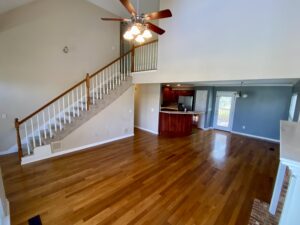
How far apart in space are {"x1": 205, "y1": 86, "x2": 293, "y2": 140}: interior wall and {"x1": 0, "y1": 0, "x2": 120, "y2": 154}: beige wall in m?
6.70

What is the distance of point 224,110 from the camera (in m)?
7.38

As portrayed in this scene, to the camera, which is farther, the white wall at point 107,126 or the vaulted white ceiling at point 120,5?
the vaulted white ceiling at point 120,5

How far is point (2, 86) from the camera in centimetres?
379

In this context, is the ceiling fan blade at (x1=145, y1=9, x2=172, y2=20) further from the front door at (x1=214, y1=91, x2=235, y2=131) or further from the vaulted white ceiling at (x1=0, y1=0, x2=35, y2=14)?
the front door at (x1=214, y1=91, x2=235, y2=131)

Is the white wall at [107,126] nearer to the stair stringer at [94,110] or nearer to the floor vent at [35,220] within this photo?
the stair stringer at [94,110]

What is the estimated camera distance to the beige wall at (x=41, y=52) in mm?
3816

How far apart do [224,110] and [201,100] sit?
4.07 feet

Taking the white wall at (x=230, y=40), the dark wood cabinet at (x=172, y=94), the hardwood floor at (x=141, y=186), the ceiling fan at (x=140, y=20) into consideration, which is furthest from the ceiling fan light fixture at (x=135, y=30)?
the dark wood cabinet at (x=172, y=94)

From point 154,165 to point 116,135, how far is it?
2.36m

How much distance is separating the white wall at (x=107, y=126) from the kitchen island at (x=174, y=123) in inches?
58.5

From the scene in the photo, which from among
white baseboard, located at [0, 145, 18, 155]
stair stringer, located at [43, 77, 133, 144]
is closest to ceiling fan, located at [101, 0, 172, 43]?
stair stringer, located at [43, 77, 133, 144]

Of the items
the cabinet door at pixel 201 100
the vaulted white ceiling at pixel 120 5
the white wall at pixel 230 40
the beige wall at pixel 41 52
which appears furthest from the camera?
the cabinet door at pixel 201 100

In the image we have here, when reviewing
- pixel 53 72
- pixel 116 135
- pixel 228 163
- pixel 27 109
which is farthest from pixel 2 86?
pixel 228 163

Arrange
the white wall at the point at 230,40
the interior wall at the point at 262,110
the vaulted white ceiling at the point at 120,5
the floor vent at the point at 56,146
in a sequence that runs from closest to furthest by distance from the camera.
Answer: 1. the white wall at the point at 230,40
2. the floor vent at the point at 56,146
3. the vaulted white ceiling at the point at 120,5
4. the interior wall at the point at 262,110
